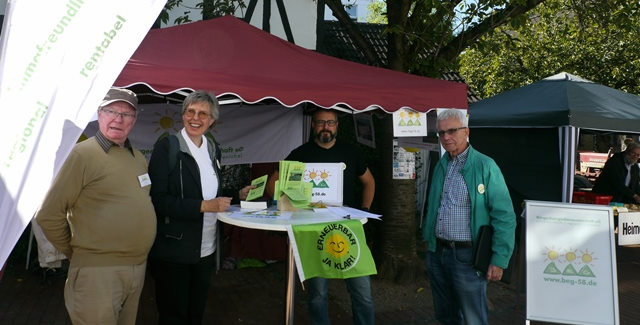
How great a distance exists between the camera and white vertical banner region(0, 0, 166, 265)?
1.59 meters

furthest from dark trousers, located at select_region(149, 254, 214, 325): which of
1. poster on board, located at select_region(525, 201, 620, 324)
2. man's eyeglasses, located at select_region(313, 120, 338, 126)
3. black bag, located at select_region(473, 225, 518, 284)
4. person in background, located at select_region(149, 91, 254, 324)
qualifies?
poster on board, located at select_region(525, 201, 620, 324)

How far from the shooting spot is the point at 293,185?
306 centimetres

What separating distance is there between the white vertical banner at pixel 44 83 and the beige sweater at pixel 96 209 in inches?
23.4

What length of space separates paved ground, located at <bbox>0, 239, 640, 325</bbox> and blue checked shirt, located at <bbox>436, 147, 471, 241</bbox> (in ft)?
4.31

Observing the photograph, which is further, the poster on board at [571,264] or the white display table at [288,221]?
the poster on board at [571,264]

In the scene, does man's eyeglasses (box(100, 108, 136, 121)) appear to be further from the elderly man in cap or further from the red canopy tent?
the red canopy tent

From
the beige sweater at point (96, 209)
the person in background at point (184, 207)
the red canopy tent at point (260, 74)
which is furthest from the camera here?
the red canopy tent at point (260, 74)

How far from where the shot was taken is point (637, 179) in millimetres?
7992

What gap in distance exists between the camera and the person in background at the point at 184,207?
2.66 metres

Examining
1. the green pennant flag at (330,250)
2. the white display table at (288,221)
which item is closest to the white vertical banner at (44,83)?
the white display table at (288,221)

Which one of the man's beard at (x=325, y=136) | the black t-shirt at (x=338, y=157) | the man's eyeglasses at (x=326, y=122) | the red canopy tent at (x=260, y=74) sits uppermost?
the red canopy tent at (x=260, y=74)

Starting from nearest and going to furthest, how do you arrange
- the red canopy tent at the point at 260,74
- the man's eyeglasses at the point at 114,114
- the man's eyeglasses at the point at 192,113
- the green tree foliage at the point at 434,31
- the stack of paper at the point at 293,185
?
1. the man's eyeglasses at the point at 114,114
2. the man's eyeglasses at the point at 192,113
3. the stack of paper at the point at 293,185
4. the red canopy tent at the point at 260,74
5. the green tree foliage at the point at 434,31

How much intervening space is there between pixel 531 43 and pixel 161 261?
14053mm

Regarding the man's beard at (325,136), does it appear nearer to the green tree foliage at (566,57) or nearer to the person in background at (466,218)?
the person in background at (466,218)
